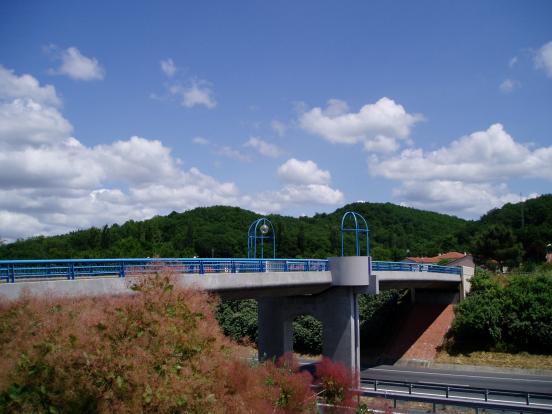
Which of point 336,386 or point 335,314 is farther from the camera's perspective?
point 335,314

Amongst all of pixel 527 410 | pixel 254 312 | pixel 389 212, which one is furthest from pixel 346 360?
pixel 389 212

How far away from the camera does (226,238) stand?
335ft

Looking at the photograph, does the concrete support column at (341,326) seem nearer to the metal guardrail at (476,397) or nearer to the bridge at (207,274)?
the bridge at (207,274)

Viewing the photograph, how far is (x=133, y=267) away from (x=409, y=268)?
73.5ft

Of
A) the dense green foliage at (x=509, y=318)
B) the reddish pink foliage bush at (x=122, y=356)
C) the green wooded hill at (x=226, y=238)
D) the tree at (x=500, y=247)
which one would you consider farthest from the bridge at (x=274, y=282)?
the green wooded hill at (x=226, y=238)

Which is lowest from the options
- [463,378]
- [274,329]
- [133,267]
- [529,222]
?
[463,378]

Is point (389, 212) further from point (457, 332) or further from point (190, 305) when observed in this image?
point (190, 305)

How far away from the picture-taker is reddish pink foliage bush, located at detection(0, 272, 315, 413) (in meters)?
8.10

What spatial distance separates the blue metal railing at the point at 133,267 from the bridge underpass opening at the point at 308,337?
40.1 ft

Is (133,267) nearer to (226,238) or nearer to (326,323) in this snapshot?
(326,323)

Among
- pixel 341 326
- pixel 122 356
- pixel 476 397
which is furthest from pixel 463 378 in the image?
pixel 122 356

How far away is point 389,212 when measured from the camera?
154 metres

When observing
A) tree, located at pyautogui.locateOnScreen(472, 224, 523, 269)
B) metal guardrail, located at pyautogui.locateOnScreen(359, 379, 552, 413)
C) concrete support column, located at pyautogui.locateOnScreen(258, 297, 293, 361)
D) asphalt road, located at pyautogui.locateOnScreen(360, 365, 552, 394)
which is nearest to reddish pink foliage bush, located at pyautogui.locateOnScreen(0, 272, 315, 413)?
metal guardrail, located at pyautogui.locateOnScreen(359, 379, 552, 413)

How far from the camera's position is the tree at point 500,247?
62.4 meters
